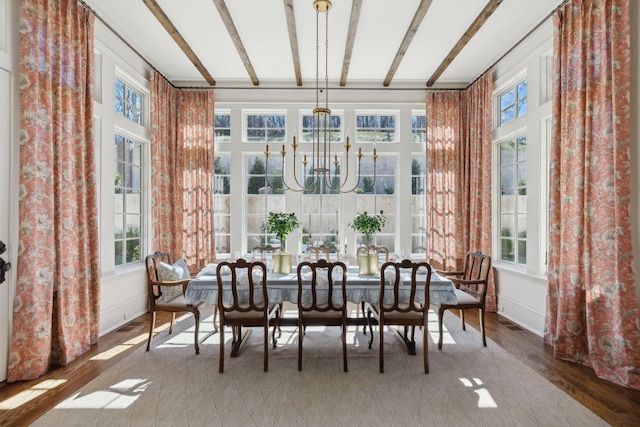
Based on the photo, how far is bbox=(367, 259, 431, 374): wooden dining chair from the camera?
2713mm

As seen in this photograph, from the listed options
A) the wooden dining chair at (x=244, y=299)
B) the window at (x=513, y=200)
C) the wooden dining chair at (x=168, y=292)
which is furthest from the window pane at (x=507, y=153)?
the wooden dining chair at (x=168, y=292)

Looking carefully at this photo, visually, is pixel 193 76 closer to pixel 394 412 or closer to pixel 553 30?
pixel 553 30

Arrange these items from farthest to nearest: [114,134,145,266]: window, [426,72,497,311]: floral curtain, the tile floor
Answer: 1. [426,72,497,311]: floral curtain
2. [114,134,145,266]: window
3. the tile floor

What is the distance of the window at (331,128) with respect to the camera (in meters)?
5.44

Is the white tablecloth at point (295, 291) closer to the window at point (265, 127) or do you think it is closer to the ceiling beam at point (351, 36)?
the ceiling beam at point (351, 36)

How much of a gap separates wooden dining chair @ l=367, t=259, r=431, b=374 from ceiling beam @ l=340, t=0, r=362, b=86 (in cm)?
263

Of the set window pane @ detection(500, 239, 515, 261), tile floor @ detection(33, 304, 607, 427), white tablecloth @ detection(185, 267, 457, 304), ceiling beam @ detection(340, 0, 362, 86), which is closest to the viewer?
tile floor @ detection(33, 304, 607, 427)

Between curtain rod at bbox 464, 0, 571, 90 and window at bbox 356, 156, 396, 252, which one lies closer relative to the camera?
curtain rod at bbox 464, 0, 571, 90

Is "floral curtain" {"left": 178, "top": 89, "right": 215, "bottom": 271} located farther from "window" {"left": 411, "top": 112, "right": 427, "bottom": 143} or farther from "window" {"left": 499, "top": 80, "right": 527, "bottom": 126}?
"window" {"left": 499, "top": 80, "right": 527, "bottom": 126}

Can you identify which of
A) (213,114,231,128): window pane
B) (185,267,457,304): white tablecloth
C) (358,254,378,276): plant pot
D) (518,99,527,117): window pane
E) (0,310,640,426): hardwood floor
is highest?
(213,114,231,128): window pane

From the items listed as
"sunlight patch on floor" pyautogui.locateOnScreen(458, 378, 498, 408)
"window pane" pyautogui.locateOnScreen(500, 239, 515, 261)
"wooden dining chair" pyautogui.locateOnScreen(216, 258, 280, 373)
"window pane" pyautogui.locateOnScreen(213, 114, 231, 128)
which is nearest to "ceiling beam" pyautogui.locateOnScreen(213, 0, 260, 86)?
"window pane" pyautogui.locateOnScreen(213, 114, 231, 128)

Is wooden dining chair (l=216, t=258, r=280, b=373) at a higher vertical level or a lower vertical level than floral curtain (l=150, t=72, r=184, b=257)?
lower

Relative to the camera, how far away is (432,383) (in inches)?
Result: 102

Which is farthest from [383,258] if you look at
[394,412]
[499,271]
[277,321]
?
[499,271]
